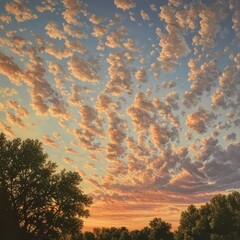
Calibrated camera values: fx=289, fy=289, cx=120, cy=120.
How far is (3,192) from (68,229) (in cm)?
929

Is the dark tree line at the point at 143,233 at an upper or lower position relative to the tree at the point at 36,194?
upper

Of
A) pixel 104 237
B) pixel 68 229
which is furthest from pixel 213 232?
pixel 104 237

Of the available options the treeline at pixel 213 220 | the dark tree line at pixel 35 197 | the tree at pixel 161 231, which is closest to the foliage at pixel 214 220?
the treeline at pixel 213 220

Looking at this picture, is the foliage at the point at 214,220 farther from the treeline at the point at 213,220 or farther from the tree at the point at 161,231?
the tree at the point at 161,231

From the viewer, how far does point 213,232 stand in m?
67.6

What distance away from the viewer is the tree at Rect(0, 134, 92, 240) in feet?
116

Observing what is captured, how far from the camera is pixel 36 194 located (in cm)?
3606

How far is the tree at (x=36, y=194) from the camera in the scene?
35438mm

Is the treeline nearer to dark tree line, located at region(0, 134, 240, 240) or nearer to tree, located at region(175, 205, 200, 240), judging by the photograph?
tree, located at region(175, 205, 200, 240)

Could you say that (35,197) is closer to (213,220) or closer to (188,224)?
(213,220)

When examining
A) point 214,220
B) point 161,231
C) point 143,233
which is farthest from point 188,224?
point 143,233

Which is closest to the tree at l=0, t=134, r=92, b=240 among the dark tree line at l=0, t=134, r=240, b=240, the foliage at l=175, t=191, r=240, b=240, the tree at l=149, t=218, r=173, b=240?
the dark tree line at l=0, t=134, r=240, b=240

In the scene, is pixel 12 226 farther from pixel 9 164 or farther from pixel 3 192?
pixel 9 164

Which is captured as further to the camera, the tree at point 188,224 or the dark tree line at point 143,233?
the dark tree line at point 143,233
